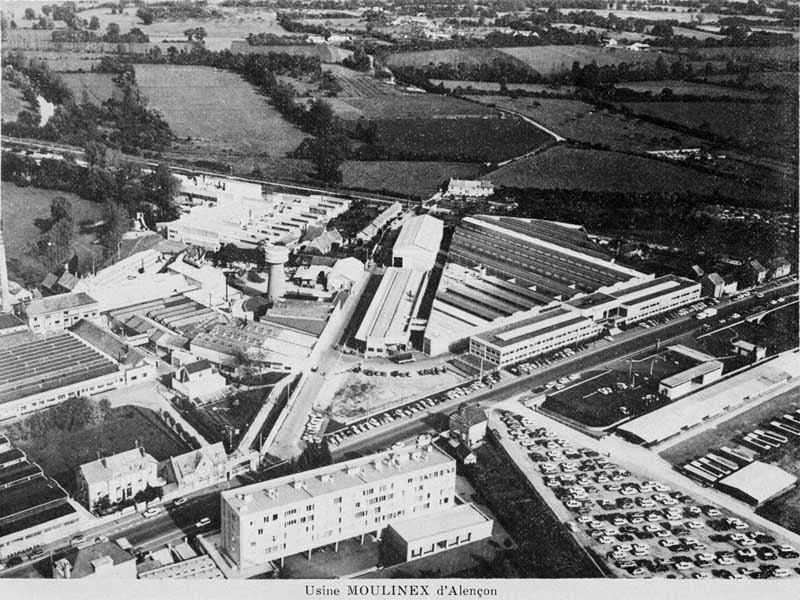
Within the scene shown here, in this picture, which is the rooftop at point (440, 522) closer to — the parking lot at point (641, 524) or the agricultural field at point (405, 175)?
the parking lot at point (641, 524)

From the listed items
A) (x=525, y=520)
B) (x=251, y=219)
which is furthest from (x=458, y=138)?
(x=525, y=520)

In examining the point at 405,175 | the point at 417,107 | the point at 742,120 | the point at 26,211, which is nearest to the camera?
the point at 742,120

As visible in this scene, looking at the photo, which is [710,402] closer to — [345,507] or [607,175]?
[345,507]

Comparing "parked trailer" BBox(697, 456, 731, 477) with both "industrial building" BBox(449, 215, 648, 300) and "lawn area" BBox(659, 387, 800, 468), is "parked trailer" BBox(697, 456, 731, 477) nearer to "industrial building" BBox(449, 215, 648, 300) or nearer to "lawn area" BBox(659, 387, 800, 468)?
"lawn area" BBox(659, 387, 800, 468)

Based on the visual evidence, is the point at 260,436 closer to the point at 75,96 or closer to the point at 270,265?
the point at 270,265

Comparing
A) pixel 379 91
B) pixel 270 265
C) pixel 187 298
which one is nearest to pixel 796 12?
pixel 379 91

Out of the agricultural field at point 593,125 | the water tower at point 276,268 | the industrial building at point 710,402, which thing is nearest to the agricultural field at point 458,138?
the agricultural field at point 593,125
